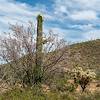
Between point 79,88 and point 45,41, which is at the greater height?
point 45,41

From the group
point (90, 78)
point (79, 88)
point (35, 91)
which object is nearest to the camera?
point (35, 91)

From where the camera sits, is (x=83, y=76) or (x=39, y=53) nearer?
(x=39, y=53)

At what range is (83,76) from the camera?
24953mm

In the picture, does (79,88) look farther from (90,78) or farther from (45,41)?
(45,41)

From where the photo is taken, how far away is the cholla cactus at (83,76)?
24828mm

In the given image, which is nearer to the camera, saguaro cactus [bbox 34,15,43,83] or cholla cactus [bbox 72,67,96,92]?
saguaro cactus [bbox 34,15,43,83]

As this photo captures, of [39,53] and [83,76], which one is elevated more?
[39,53]

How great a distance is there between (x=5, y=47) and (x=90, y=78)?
7252 millimetres

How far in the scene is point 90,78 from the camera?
81.3 ft

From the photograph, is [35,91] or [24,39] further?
[24,39]

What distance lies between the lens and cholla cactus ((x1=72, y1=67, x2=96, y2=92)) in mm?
24828

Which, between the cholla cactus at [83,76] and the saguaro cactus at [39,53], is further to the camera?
the cholla cactus at [83,76]

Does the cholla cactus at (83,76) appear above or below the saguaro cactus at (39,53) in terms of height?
below

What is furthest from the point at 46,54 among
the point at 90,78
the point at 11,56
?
the point at 90,78
